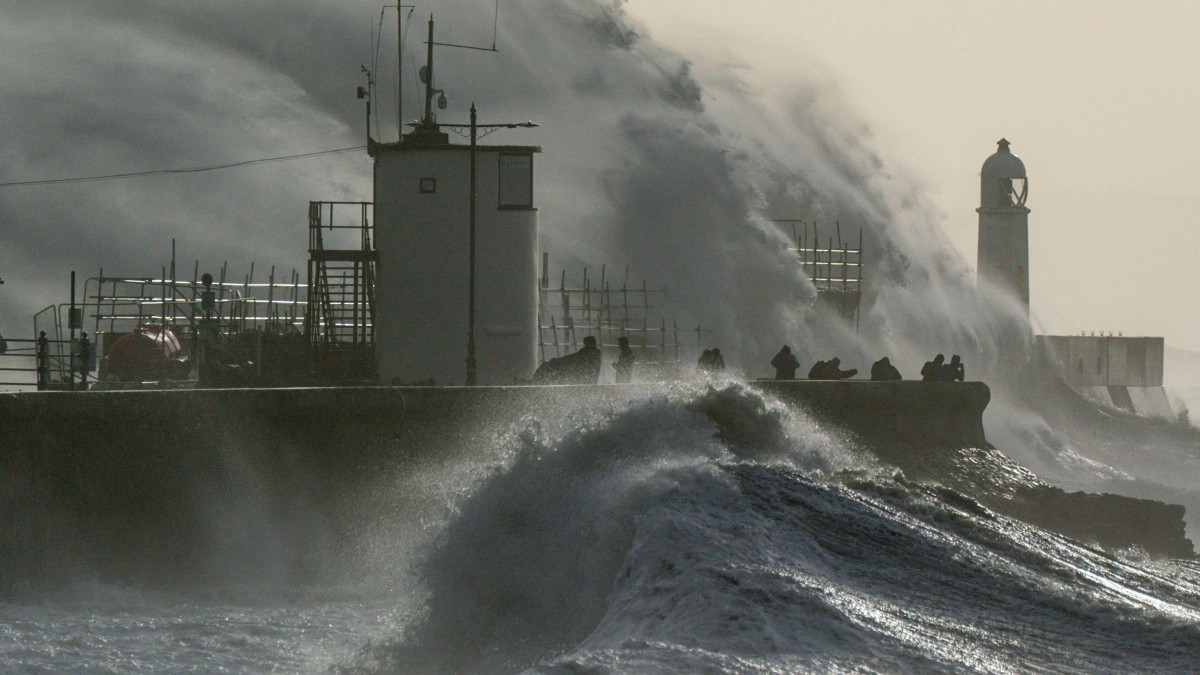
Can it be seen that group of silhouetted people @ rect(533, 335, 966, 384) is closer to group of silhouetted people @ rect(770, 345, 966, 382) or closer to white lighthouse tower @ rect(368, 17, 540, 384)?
group of silhouetted people @ rect(770, 345, 966, 382)

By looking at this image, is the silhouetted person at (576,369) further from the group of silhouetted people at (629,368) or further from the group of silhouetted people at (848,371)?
the group of silhouetted people at (848,371)

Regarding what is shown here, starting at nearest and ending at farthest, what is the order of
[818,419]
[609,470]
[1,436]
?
[609,470], [1,436], [818,419]

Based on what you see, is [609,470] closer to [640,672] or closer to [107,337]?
[640,672]

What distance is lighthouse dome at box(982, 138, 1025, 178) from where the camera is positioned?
50.4m

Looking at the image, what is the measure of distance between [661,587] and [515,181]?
1465 centimetres

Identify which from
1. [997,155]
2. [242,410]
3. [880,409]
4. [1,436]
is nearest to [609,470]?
[242,410]

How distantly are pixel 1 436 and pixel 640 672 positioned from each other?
6995 millimetres

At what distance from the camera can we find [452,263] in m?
23.3

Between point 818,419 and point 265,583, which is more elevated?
point 818,419

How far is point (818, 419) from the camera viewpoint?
56.4 ft

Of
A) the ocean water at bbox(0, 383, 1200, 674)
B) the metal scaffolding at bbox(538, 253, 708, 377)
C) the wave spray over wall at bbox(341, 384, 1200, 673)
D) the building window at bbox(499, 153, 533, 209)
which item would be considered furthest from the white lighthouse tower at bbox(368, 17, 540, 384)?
the metal scaffolding at bbox(538, 253, 708, 377)

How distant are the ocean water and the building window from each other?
31.9ft

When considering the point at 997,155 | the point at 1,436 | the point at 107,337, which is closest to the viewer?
the point at 1,436

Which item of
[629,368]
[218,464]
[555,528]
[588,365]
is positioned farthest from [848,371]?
[555,528]
